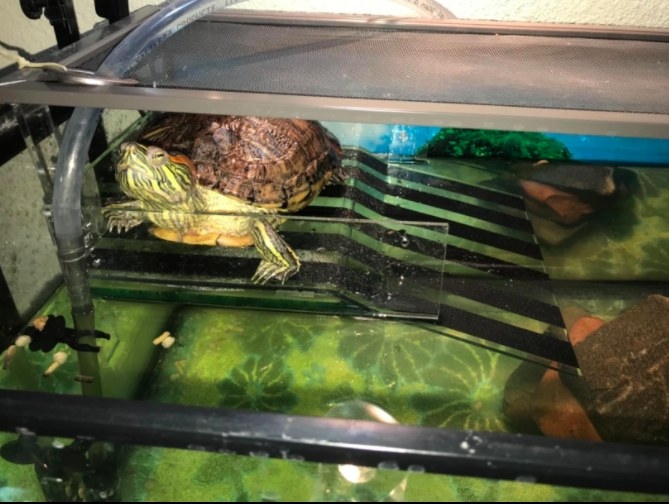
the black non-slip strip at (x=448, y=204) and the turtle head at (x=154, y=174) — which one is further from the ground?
the turtle head at (x=154, y=174)

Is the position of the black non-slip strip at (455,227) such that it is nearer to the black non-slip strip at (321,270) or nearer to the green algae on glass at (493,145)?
the black non-slip strip at (321,270)

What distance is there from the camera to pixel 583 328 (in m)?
1.43

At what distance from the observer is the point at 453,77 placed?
945 millimetres

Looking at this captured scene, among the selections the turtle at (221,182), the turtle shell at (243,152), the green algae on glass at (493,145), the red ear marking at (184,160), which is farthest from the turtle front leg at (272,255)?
the green algae on glass at (493,145)

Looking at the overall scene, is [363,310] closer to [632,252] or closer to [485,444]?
[485,444]

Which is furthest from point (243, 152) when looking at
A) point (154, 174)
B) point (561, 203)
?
point (561, 203)

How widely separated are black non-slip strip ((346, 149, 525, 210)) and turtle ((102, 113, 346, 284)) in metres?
0.41

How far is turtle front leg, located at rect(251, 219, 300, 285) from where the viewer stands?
1.40m

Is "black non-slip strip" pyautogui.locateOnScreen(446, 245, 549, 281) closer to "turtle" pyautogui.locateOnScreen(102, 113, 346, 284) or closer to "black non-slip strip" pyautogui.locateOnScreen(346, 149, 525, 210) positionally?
"black non-slip strip" pyautogui.locateOnScreen(346, 149, 525, 210)

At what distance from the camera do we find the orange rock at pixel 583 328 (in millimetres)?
1401

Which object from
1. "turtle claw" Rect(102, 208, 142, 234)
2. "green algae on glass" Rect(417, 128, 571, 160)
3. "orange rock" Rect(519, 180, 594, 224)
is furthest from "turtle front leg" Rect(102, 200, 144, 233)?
"orange rock" Rect(519, 180, 594, 224)

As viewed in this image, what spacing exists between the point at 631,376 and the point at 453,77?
0.85 metres

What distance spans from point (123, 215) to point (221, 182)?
28 cm

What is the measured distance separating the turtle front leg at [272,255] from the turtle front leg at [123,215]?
1.06 feet
